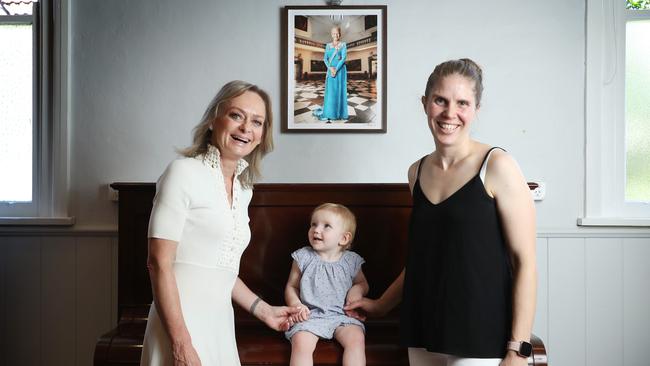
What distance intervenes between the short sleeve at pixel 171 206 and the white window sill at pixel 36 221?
1.55 m

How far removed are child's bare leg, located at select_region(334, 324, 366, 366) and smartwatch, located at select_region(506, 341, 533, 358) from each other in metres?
0.61

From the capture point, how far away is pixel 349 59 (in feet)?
9.41

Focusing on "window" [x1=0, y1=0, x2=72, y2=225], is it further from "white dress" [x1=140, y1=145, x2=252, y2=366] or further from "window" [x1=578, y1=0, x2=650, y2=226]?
"window" [x1=578, y1=0, x2=650, y2=226]

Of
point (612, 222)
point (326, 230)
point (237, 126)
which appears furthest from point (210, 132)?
point (612, 222)

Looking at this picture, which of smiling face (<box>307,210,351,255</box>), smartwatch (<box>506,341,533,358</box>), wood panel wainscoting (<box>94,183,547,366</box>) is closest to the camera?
smartwatch (<box>506,341,533,358</box>)

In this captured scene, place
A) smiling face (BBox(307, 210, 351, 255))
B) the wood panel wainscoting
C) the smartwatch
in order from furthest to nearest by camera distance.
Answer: the wood panel wainscoting < smiling face (BBox(307, 210, 351, 255)) < the smartwatch

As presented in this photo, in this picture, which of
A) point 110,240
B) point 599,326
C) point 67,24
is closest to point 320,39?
point 67,24

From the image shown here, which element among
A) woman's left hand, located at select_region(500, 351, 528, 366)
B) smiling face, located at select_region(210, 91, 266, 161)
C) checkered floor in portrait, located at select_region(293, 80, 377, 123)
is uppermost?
checkered floor in portrait, located at select_region(293, 80, 377, 123)

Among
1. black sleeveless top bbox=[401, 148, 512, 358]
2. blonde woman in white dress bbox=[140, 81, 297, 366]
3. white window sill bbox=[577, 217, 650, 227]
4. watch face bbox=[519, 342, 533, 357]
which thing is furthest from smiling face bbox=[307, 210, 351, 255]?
white window sill bbox=[577, 217, 650, 227]

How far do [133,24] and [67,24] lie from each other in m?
0.33

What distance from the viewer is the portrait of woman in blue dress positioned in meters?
2.87

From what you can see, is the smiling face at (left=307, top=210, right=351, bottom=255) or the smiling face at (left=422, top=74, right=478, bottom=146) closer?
the smiling face at (left=422, top=74, right=478, bottom=146)

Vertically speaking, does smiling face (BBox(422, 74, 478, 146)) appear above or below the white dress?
above

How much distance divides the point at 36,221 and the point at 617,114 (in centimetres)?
301
